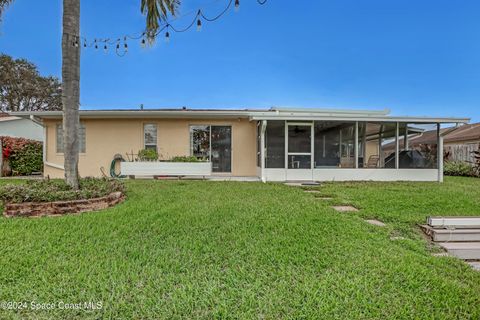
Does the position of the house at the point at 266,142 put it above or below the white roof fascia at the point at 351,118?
below

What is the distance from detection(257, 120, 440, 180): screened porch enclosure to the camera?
10.7 m

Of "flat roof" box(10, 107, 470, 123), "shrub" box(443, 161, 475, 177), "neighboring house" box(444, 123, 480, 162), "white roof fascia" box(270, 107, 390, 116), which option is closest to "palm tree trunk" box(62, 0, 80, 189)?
"flat roof" box(10, 107, 470, 123)

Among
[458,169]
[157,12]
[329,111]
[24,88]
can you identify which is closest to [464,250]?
[157,12]

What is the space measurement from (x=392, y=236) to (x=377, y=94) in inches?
694

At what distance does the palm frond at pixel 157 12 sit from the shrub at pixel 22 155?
31.7ft

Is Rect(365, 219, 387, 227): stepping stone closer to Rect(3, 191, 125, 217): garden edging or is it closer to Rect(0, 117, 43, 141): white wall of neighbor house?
Rect(3, 191, 125, 217): garden edging

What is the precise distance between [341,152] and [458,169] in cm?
838

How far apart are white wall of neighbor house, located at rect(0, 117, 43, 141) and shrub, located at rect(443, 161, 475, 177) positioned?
2426 centimetres

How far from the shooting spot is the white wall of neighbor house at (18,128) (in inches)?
711

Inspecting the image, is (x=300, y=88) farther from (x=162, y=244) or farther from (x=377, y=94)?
(x=162, y=244)

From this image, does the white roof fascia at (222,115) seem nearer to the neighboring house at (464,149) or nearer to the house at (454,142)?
the house at (454,142)

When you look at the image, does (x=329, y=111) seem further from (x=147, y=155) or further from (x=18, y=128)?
(x=18, y=128)

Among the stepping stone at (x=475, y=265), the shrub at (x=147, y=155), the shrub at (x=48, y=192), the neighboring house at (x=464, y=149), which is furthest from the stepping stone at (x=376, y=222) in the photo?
the neighboring house at (x=464, y=149)

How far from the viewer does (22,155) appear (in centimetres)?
1313
